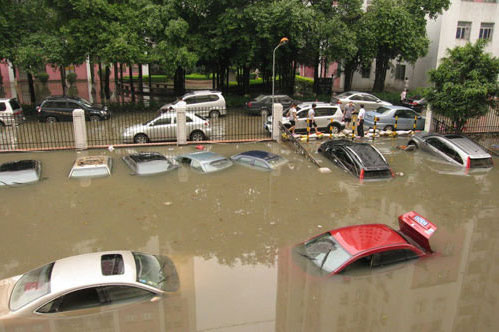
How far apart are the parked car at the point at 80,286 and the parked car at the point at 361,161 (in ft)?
28.7

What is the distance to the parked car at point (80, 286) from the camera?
21.2 ft

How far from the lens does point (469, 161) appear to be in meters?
15.4

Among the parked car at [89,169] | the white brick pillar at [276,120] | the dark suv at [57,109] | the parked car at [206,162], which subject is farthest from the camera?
the dark suv at [57,109]

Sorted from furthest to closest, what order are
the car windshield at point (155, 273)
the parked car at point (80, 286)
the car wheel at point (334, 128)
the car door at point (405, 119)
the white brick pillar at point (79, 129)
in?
→ the car door at point (405, 119) < the car wheel at point (334, 128) < the white brick pillar at point (79, 129) < the car windshield at point (155, 273) < the parked car at point (80, 286)

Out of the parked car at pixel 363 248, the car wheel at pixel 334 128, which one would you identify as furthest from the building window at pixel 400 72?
the parked car at pixel 363 248

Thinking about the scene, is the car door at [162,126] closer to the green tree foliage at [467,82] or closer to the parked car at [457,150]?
the parked car at [457,150]

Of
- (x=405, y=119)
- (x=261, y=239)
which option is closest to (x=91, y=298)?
(x=261, y=239)

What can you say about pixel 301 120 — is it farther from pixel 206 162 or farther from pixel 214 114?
pixel 206 162

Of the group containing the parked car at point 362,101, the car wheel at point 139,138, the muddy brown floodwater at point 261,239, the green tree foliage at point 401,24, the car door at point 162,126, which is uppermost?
the green tree foliage at point 401,24

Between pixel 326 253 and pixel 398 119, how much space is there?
49.5 ft

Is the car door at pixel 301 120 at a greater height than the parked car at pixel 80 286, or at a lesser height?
greater

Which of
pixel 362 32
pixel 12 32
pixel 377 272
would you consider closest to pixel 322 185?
pixel 377 272

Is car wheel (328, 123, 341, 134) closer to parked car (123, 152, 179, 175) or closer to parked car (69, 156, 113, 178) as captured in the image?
parked car (123, 152, 179, 175)

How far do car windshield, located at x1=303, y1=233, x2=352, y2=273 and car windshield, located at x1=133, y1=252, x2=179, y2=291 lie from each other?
2.82 m
